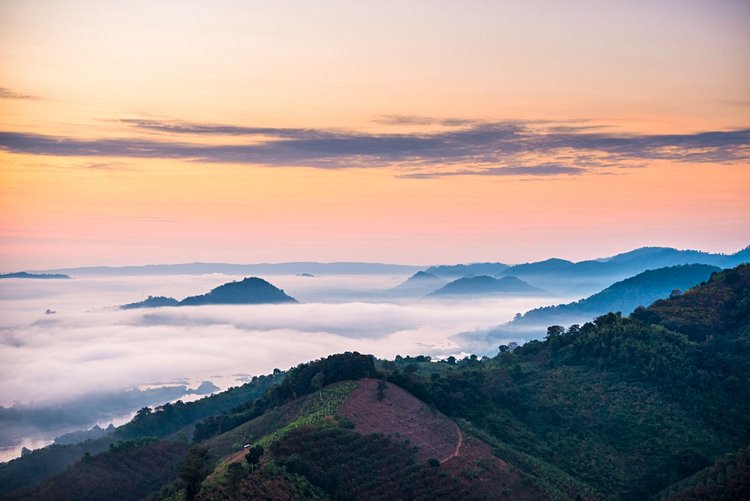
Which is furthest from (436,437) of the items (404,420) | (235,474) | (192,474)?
(192,474)

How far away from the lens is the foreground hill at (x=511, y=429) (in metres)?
52.4

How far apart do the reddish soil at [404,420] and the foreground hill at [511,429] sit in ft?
0.71

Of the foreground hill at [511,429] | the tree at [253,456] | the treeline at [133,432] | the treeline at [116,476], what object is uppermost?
the tree at [253,456]

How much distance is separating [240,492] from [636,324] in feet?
211

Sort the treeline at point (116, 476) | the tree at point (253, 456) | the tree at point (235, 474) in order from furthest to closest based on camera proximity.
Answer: the treeline at point (116, 476), the tree at point (253, 456), the tree at point (235, 474)

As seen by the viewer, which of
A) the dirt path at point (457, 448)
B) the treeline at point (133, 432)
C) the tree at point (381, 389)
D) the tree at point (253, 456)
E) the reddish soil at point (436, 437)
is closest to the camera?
the tree at point (253, 456)

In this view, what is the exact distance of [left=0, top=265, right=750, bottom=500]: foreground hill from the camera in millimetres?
52406

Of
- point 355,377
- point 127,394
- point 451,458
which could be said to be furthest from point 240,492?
point 127,394

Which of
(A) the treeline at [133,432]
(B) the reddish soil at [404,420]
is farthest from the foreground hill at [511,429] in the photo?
(A) the treeline at [133,432]

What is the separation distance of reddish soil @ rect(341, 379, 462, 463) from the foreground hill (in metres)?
0.22

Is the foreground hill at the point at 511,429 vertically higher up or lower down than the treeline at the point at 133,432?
higher up

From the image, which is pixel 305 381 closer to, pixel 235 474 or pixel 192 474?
pixel 235 474

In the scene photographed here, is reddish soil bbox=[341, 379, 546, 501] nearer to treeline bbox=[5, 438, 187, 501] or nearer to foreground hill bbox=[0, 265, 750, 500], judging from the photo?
foreground hill bbox=[0, 265, 750, 500]

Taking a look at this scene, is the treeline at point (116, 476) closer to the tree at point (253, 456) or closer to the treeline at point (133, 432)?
the treeline at point (133, 432)
